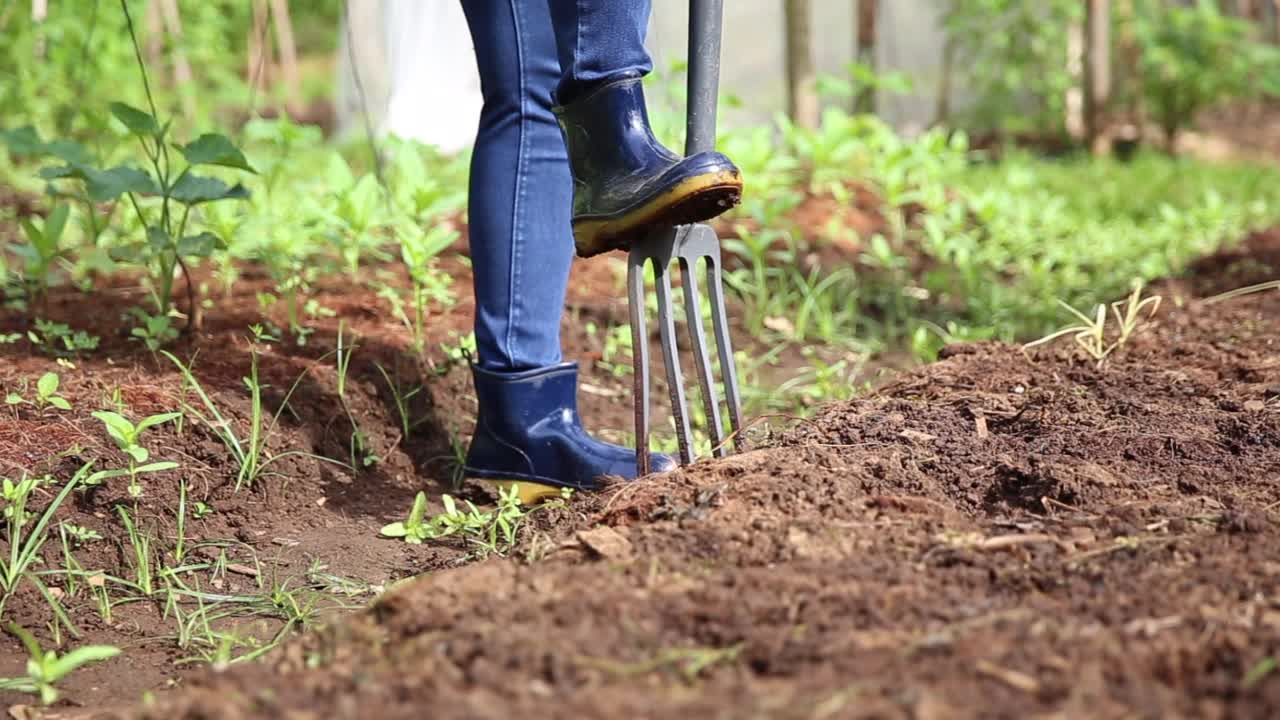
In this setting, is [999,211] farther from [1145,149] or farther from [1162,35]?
[1162,35]

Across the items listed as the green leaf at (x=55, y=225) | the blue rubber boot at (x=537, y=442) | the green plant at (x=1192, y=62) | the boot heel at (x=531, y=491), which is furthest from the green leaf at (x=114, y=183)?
the green plant at (x=1192, y=62)

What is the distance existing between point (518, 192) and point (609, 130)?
1.10 feet

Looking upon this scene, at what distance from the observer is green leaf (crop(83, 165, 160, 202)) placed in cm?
239

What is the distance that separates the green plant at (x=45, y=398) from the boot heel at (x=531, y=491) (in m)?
0.72

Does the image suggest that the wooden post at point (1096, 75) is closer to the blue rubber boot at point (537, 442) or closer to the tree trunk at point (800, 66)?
the tree trunk at point (800, 66)

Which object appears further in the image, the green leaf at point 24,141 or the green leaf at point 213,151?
the green leaf at point 24,141

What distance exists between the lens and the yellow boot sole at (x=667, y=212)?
167 cm

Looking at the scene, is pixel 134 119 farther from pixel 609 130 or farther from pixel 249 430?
pixel 609 130

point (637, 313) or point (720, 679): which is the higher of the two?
point (637, 313)

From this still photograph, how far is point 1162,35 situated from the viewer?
779 centimetres

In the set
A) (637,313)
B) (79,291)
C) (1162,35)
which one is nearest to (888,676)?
(637,313)

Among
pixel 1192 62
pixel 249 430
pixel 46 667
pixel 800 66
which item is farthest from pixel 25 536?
pixel 1192 62

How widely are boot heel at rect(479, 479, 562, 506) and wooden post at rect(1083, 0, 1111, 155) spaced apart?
18.0 ft

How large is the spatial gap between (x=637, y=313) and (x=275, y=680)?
2.57 feet
